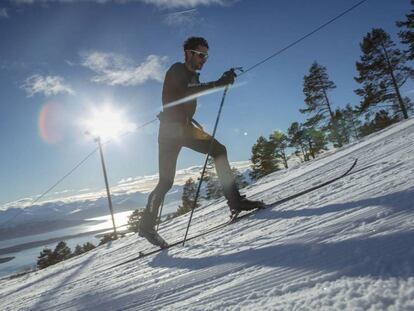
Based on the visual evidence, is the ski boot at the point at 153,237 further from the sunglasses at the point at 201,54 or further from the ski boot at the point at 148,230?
the sunglasses at the point at 201,54

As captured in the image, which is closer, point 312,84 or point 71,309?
point 71,309

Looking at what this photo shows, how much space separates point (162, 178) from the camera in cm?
409

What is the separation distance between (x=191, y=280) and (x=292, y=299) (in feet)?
2.81

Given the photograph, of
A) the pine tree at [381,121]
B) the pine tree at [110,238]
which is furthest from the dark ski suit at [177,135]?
the pine tree at [381,121]

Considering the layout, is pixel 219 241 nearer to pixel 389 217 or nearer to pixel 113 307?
A: pixel 113 307

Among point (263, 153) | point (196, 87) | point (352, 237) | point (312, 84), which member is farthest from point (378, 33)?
point (352, 237)

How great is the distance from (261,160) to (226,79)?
4259 centimetres

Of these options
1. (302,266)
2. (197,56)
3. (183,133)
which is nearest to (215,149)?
(183,133)

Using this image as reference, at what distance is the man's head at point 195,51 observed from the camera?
13.8 ft

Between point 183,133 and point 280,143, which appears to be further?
point 280,143

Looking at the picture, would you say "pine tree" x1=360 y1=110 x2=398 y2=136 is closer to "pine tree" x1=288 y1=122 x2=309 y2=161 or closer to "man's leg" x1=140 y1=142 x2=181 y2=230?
"pine tree" x1=288 y1=122 x2=309 y2=161

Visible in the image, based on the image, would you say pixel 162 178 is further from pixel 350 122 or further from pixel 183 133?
pixel 350 122

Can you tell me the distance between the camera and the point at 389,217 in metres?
1.63

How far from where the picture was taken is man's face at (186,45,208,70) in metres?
4.21
